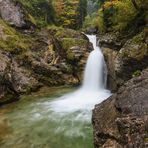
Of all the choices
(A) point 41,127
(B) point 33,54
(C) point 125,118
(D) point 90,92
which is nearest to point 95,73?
(D) point 90,92

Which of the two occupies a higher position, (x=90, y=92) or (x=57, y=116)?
(x=90, y=92)

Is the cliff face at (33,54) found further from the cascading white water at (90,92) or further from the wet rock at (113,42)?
the wet rock at (113,42)

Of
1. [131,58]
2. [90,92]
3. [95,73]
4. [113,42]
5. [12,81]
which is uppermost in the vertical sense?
[113,42]

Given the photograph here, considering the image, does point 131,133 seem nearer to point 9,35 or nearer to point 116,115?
point 116,115

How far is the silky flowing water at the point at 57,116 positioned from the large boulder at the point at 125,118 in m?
1.79

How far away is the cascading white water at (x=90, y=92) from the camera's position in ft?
55.6

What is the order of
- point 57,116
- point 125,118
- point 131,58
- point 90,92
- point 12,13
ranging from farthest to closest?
point 12,13, point 90,92, point 131,58, point 57,116, point 125,118

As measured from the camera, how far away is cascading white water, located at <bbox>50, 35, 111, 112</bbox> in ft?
55.6

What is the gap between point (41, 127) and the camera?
13484 millimetres

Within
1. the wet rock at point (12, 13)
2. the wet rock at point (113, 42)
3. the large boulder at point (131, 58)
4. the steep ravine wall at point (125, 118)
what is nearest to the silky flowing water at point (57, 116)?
the wet rock at point (113, 42)

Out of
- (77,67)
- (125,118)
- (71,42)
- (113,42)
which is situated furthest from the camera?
(71,42)

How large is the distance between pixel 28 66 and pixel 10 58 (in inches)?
74.0

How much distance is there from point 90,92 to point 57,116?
21.5 ft

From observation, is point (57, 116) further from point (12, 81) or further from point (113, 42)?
point (113, 42)
